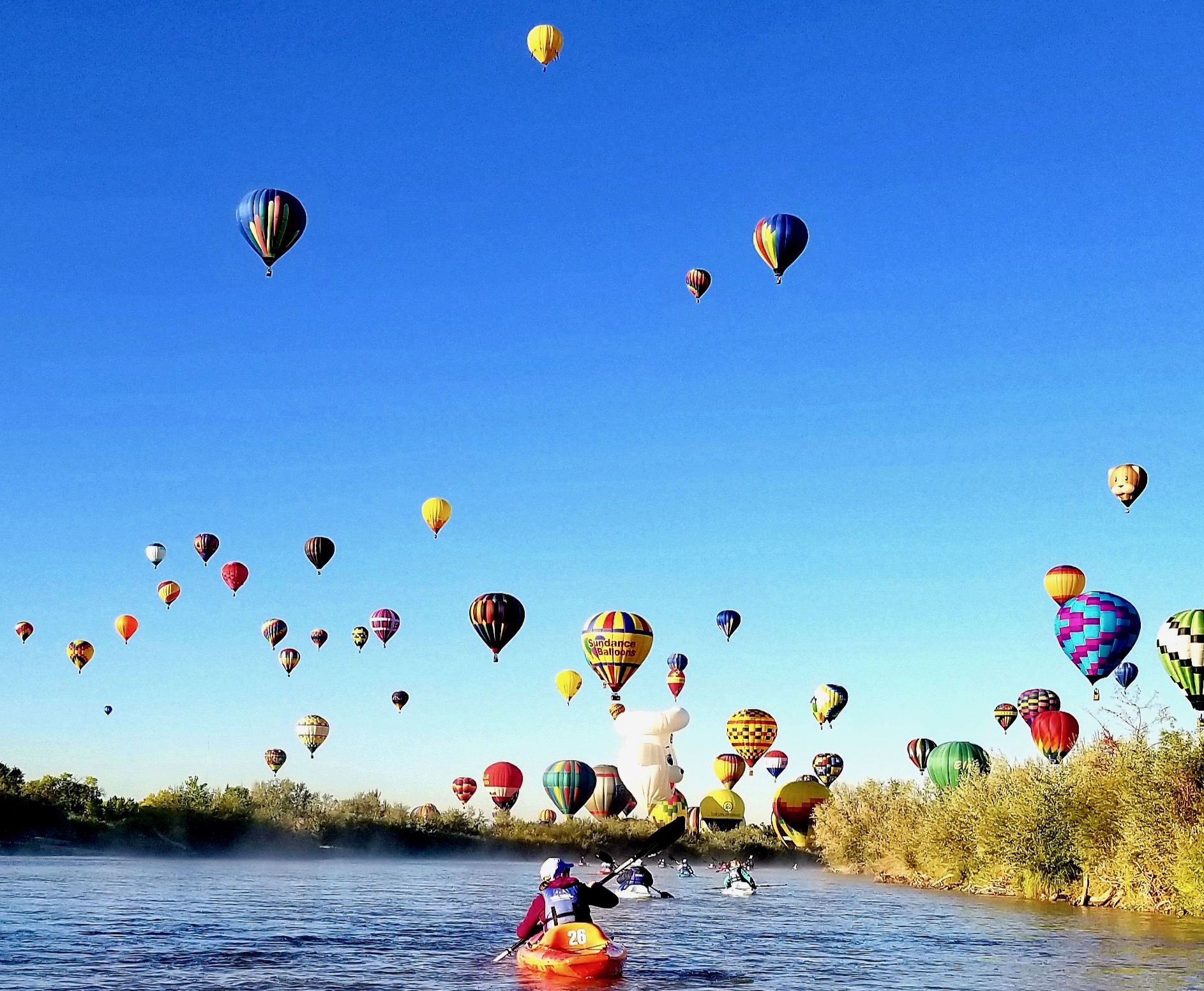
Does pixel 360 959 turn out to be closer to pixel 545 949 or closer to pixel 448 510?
pixel 545 949

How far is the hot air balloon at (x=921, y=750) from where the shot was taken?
99.9 metres

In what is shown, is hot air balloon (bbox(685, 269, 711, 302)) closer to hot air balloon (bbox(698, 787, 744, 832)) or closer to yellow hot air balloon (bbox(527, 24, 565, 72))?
yellow hot air balloon (bbox(527, 24, 565, 72))

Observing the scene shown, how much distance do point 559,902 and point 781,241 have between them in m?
38.0

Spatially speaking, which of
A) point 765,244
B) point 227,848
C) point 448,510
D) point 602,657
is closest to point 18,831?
point 227,848

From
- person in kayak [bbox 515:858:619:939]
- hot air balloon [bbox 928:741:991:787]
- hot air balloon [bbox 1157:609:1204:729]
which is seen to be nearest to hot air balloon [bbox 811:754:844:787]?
hot air balloon [bbox 928:741:991:787]

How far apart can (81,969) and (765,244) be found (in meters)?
43.3

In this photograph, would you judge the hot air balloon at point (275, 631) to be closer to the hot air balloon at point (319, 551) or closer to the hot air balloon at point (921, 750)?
the hot air balloon at point (319, 551)

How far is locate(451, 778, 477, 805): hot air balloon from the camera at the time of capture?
11481 centimetres

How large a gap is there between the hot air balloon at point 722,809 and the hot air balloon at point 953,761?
32328mm

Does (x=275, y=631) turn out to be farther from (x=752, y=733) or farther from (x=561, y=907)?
(x=561, y=907)

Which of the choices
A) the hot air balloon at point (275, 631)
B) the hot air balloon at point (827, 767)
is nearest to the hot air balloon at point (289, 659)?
the hot air balloon at point (275, 631)

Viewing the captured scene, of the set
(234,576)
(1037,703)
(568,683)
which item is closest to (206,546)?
(234,576)

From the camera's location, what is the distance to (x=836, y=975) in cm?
3253

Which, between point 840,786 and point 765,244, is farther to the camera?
point 840,786
